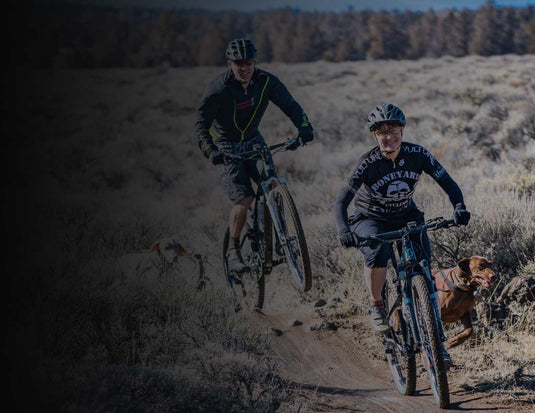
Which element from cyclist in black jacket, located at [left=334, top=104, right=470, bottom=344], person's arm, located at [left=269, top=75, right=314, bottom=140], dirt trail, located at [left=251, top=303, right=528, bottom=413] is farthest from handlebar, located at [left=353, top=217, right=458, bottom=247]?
person's arm, located at [left=269, top=75, right=314, bottom=140]

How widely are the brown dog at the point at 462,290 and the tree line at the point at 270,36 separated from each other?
31.1 m

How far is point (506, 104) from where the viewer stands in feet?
51.3

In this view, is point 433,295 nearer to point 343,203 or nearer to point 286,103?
point 343,203

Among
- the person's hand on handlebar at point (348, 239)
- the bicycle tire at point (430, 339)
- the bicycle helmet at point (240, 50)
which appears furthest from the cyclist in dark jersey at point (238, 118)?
the bicycle tire at point (430, 339)

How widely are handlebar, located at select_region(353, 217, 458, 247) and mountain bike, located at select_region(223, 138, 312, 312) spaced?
1005 mm

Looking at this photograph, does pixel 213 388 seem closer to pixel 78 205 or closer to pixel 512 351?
pixel 512 351

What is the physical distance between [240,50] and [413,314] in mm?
3187

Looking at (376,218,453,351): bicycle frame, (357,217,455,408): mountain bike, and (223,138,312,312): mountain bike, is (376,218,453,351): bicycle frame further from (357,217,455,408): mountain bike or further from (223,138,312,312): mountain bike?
(223,138,312,312): mountain bike

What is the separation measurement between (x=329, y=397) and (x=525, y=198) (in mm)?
4536

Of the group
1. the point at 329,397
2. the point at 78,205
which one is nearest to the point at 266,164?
the point at 329,397

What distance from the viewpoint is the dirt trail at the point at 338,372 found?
4457 mm

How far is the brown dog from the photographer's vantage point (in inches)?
181

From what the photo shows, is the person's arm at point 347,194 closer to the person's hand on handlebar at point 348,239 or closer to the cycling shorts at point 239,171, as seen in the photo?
the person's hand on handlebar at point 348,239

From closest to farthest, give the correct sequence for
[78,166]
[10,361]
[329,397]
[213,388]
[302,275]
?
[10,361] → [213,388] → [329,397] → [302,275] → [78,166]
